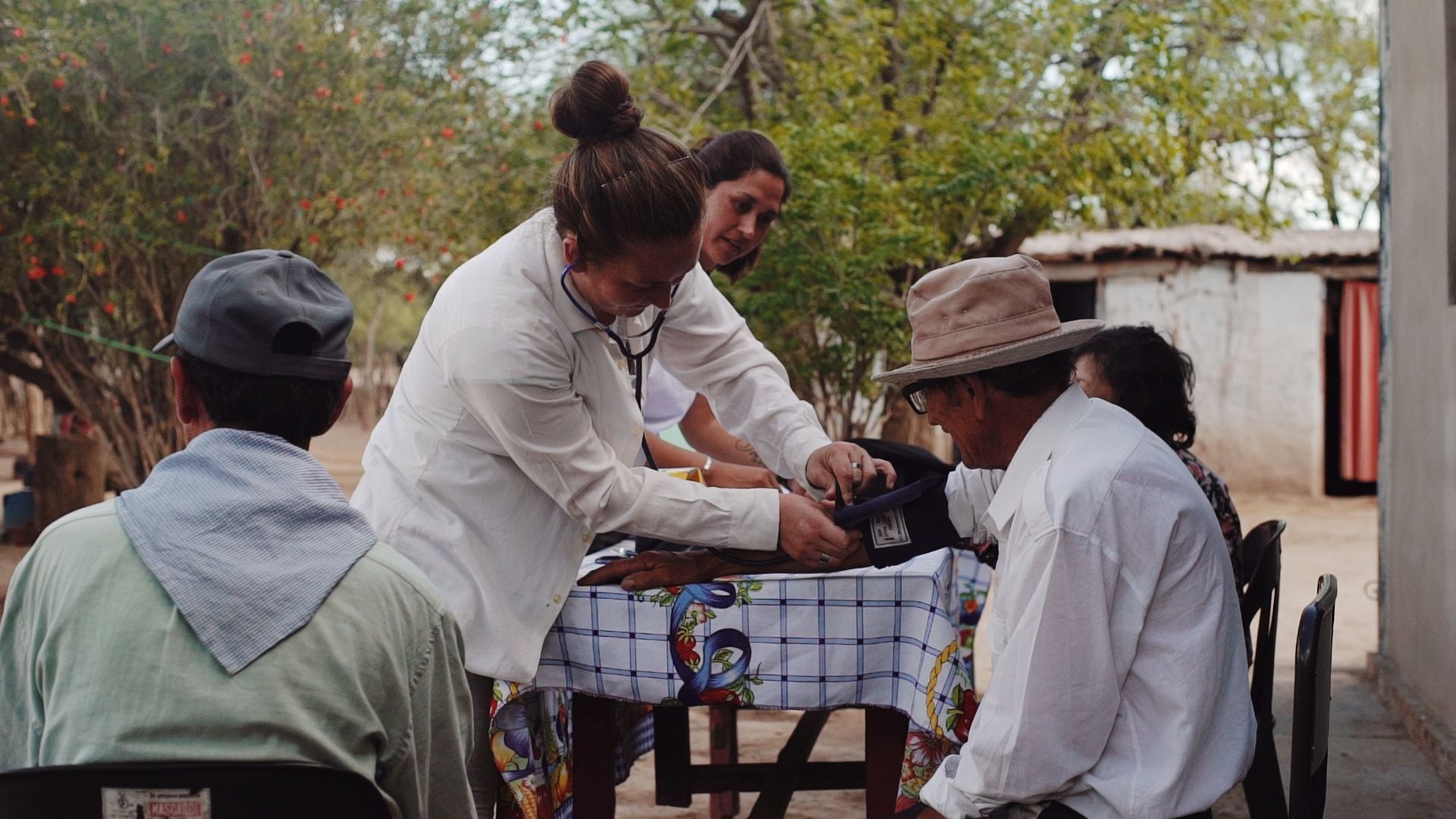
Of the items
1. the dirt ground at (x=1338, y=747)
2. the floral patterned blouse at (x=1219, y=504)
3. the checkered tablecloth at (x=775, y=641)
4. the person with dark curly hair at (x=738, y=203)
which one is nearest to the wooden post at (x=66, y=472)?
the dirt ground at (x=1338, y=747)

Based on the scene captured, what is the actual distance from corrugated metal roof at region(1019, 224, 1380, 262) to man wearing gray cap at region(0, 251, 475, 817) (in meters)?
12.6

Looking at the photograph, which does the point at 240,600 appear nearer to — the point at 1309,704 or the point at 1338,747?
the point at 1309,704

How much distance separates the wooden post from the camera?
9602 mm

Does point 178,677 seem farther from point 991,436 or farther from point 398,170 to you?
point 398,170

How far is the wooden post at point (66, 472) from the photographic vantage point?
960 centimetres

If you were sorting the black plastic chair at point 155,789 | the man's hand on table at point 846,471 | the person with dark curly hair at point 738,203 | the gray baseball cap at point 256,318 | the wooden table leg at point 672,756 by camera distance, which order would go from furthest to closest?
the person with dark curly hair at point 738,203 → the wooden table leg at point 672,756 → the man's hand on table at point 846,471 → the gray baseball cap at point 256,318 → the black plastic chair at point 155,789

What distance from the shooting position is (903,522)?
8.80 feet

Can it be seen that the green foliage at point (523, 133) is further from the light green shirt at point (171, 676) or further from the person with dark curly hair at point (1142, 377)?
the light green shirt at point (171, 676)

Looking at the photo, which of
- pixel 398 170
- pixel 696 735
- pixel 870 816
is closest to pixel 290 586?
pixel 870 816

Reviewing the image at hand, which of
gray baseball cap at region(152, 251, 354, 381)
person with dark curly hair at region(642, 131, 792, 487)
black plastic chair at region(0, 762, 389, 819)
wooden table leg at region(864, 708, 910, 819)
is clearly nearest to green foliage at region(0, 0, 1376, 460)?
person with dark curly hair at region(642, 131, 792, 487)

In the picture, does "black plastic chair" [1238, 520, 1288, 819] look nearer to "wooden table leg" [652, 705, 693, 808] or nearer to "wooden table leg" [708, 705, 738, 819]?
"wooden table leg" [652, 705, 693, 808]

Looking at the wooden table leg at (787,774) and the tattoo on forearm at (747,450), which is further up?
the tattoo on forearm at (747,450)

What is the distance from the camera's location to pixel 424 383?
8.42 ft

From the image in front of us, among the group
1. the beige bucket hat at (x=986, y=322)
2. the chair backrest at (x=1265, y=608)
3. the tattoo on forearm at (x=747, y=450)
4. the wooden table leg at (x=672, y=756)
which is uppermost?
the beige bucket hat at (x=986, y=322)
